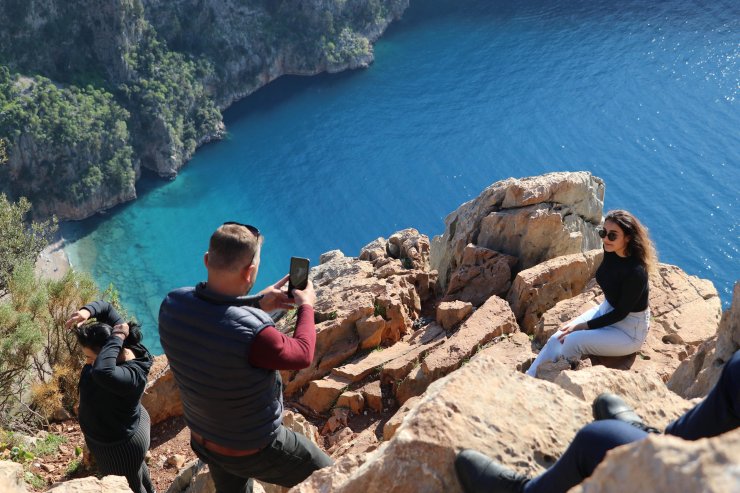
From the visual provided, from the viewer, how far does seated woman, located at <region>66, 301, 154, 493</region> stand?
5895mm

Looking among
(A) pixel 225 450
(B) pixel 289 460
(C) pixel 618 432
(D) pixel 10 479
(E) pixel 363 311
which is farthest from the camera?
(E) pixel 363 311

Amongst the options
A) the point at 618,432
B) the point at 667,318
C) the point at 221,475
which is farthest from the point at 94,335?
the point at 667,318

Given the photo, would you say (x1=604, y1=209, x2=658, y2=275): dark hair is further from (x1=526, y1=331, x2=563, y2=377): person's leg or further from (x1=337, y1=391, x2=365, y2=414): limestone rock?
(x1=337, y1=391, x2=365, y2=414): limestone rock

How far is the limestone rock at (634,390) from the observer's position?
16.9ft

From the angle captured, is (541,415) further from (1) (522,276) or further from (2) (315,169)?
(2) (315,169)

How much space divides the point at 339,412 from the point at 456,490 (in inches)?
202

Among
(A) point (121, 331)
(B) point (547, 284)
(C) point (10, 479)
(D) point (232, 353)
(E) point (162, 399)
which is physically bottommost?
(E) point (162, 399)

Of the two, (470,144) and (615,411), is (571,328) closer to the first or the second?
(615,411)

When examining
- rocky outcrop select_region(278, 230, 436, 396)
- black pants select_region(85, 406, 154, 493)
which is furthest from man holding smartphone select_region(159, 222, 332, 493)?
rocky outcrop select_region(278, 230, 436, 396)

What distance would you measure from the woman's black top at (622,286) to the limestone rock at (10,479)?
559 centimetres

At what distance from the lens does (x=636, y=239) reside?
7.07 m

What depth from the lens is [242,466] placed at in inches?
187

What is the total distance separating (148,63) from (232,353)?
2226 inches

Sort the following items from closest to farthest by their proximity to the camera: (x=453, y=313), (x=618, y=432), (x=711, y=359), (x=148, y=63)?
1. (x=618, y=432)
2. (x=711, y=359)
3. (x=453, y=313)
4. (x=148, y=63)
